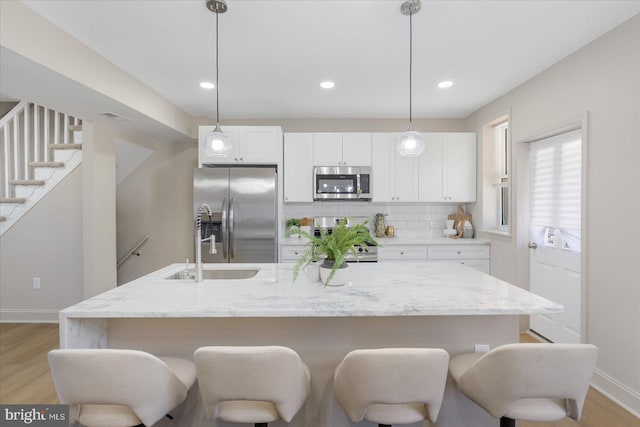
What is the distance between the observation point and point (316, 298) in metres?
1.54

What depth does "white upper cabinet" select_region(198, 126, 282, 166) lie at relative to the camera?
398 centimetres

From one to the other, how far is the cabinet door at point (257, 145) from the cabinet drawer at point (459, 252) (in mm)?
2268

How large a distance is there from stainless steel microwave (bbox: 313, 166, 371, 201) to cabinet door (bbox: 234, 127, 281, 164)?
0.59 m

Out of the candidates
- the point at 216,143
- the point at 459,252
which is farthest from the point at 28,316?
the point at 459,252

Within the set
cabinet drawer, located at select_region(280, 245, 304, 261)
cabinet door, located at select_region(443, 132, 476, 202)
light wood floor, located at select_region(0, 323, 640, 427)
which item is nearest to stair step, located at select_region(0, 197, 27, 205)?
light wood floor, located at select_region(0, 323, 640, 427)

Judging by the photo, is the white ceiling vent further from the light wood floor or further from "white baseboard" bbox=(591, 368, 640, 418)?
"white baseboard" bbox=(591, 368, 640, 418)

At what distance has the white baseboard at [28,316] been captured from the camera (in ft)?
12.4

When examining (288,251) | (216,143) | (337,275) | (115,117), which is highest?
(115,117)

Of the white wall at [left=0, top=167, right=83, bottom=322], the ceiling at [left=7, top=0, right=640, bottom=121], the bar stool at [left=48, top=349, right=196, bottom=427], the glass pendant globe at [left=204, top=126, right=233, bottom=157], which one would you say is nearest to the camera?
the bar stool at [left=48, top=349, right=196, bottom=427]

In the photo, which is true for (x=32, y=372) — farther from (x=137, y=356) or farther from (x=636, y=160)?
(x=636, y=160)

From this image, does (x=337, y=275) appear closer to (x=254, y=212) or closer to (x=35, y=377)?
(x=254, y=212)

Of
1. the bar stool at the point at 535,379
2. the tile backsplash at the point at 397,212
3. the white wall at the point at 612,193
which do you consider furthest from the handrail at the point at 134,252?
the white wall at the point at 612,193

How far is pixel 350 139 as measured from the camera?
415 cm

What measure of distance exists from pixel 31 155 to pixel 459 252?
18.5 ft
